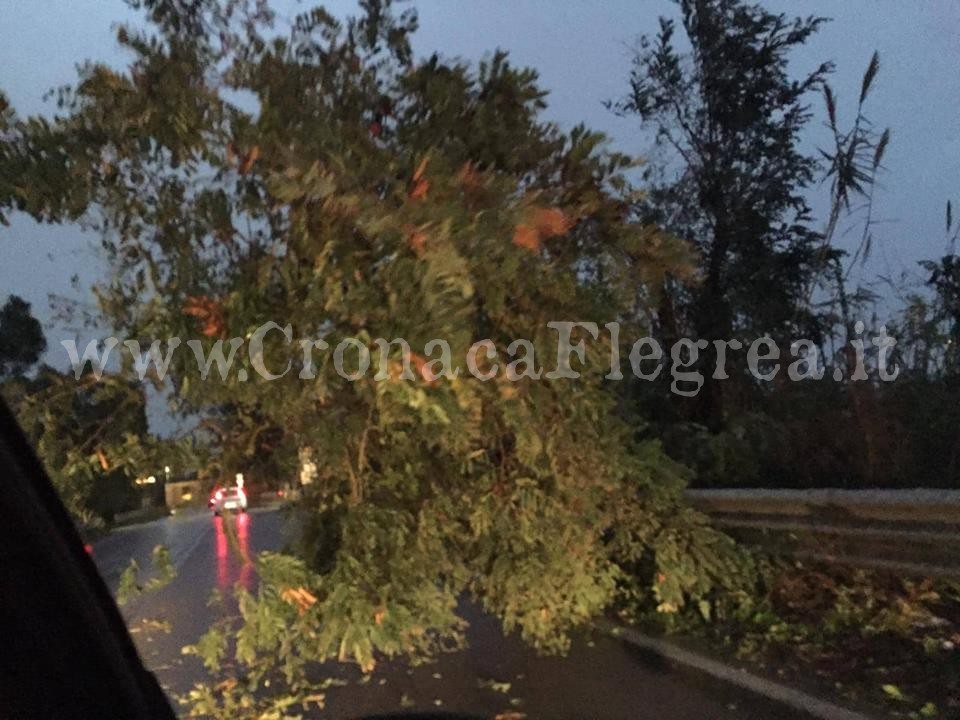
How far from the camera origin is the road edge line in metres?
6.36

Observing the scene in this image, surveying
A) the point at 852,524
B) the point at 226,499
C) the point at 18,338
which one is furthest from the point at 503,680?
the point at 18,338

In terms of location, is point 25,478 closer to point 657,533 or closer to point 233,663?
point 233,663

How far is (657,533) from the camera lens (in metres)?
8.62

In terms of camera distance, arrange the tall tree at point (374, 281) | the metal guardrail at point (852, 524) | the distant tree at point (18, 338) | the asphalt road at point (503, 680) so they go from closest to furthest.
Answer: the tall tree at point (374, 281) → the distant tree at point (18, 338) → the metal guardrail at point (852, 524) → the asphalt road at point (503, 680)

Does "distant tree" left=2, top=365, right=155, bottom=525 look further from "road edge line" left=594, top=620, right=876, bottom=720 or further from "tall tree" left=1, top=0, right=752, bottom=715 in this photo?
"road edge line" left=594, top=620, right=876, bottom=720

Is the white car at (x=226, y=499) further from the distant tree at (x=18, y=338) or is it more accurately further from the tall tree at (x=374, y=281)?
the distant tree at (x=18, y=338)

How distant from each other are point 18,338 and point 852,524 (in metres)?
5.80

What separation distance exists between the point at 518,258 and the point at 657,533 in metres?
3.87

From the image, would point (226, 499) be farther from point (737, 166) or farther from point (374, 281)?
point (737, 166)

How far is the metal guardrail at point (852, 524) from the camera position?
6730 mm

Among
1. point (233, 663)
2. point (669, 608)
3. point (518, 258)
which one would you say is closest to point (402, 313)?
point (518, 258)

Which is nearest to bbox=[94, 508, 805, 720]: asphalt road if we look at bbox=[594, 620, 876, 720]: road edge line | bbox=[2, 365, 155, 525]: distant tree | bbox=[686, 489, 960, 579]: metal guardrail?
bbox=[594, 620, 876, 720]: road edge line

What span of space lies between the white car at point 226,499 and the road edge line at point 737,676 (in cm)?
340

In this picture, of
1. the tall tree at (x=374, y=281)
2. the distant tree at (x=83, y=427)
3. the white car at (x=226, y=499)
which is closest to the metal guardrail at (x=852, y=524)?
the tall tree at (x=374, y=281)
